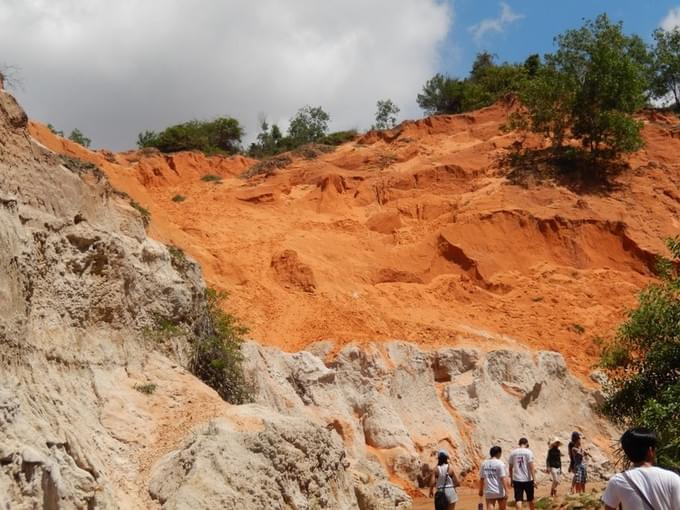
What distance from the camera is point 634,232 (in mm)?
28969

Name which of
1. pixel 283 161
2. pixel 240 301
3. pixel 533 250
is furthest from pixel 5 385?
pixel 283 161

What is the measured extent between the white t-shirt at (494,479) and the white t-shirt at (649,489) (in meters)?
5.70

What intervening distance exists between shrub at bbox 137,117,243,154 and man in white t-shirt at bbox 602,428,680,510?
3900 cm

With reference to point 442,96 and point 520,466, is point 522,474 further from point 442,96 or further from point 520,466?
point 442,96

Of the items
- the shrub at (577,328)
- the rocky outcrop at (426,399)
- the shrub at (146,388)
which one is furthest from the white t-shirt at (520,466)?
the shrub at (577,328)

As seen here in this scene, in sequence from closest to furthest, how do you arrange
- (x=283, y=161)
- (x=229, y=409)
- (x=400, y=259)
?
(x=229, y=409), (x=400, y=259), (x=283, y=161)

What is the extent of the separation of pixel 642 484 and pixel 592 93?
2887 cm

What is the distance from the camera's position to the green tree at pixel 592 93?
30703 mm

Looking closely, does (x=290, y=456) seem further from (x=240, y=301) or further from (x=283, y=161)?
(x=283, y=161)

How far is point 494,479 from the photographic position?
9734 mm

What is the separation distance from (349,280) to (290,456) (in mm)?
15518

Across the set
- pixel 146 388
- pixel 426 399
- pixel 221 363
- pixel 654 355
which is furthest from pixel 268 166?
pixel 654 355

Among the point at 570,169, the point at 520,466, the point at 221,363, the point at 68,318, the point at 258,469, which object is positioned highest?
the point at 570,169

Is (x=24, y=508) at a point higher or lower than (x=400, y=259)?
lower
